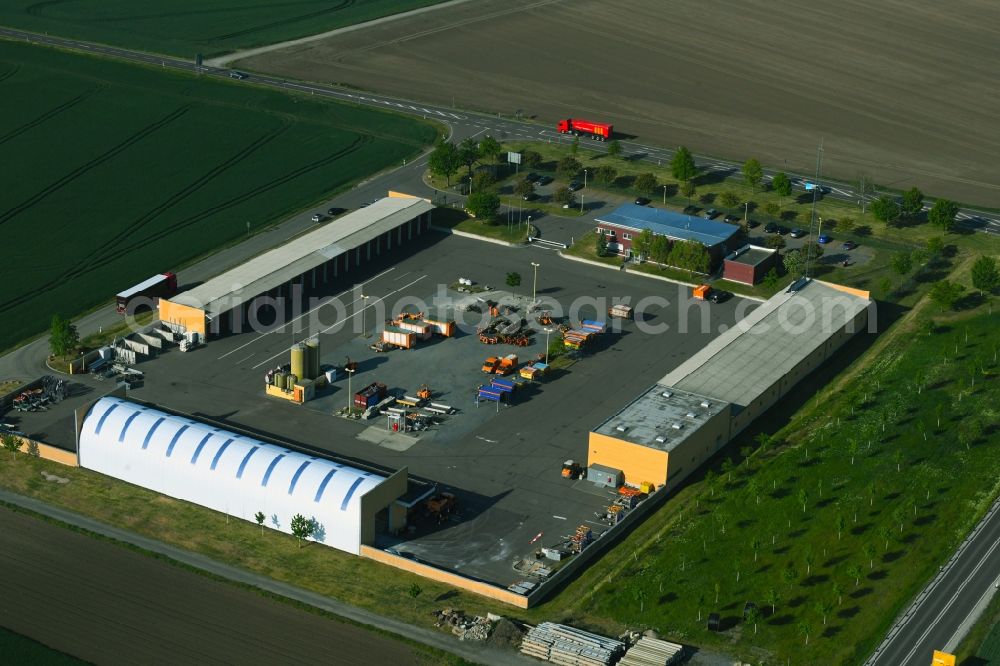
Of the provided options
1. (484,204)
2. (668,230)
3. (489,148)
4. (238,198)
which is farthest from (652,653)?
(238,198)

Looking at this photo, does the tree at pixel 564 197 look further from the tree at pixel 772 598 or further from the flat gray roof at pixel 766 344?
the tree at pixel 772 598

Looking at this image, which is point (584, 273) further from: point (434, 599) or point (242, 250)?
point (434, 599)

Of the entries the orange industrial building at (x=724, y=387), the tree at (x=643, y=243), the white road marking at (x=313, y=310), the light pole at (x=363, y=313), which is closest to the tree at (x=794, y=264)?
the orange industrial building at (x=724, y=387)

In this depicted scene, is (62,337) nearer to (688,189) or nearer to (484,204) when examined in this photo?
(484,204)

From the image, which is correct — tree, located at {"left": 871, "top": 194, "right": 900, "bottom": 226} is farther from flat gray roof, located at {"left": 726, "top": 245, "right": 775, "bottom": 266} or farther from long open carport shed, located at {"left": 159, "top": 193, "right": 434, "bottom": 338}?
long open carport shed, located at {"left": 159, "top": 193, "right": 434, "bottom": 338}

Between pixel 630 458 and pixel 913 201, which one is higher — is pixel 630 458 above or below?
below

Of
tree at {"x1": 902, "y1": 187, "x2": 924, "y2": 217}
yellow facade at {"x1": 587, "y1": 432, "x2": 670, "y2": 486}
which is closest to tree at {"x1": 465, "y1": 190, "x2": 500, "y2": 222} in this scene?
tree at {"x1": 902, "y1": 187, "x2": 924, "y2": 217}
